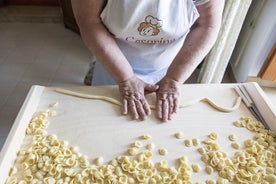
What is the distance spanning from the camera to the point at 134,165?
498mm

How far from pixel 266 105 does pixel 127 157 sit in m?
0.35

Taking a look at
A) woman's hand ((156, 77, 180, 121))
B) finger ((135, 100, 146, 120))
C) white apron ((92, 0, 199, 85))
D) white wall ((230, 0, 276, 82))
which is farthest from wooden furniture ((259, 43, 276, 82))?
finger ((135, 100, 146, 120))

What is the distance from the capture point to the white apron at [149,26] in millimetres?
612

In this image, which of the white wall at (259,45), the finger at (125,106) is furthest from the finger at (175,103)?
the white wall at (259,45)

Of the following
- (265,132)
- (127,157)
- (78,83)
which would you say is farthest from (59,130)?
(78,83)

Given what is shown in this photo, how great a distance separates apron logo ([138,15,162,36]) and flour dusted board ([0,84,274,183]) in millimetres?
164

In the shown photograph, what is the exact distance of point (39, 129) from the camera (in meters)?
0.55

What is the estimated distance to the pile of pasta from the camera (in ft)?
1.56

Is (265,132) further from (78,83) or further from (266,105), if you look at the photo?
(78,83)

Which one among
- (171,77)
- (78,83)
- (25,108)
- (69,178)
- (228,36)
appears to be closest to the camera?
(69,178)

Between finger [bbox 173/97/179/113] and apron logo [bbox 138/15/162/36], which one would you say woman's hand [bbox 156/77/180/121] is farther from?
apron logo [bbox 138/15/162/36]

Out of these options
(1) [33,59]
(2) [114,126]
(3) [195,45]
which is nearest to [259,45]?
(3) [195,45]

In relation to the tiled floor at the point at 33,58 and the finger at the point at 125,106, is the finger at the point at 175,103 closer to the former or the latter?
the finger at the point at 125,106

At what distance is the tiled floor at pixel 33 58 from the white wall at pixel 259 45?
147 millimetres
